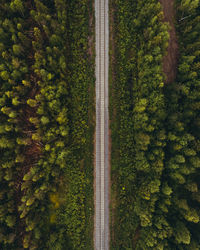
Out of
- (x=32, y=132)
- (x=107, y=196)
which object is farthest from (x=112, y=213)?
(x=32, y=132)

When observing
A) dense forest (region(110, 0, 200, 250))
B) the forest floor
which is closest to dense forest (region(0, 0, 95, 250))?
dense forest (region(110, 0, 200, 250))

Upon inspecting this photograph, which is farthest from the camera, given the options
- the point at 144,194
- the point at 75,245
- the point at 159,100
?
the point at 75,245

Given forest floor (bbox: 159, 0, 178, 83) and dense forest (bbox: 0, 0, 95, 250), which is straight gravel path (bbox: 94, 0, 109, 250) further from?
forest floor (bbox: 159, 0, 178, 83)

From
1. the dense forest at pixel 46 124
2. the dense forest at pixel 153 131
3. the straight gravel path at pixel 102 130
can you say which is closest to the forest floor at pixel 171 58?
the dense forest at pixel 153 131

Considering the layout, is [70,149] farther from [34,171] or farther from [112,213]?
[112,213]

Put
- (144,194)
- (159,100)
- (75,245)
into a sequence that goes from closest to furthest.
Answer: (159,100), (144,194), (75,245)

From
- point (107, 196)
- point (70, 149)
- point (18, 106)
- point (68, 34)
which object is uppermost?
point (68, 34)

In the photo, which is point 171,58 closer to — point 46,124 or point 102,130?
point 102,130

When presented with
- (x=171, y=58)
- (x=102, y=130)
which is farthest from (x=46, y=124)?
(x=171, y=58)
